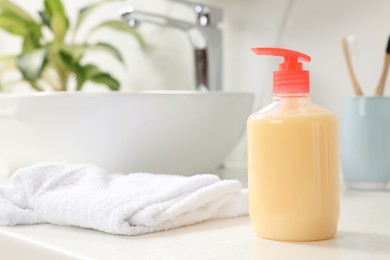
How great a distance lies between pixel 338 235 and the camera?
679 mm

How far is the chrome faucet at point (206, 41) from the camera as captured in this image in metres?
1.36

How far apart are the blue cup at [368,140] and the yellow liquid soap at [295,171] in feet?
1.12

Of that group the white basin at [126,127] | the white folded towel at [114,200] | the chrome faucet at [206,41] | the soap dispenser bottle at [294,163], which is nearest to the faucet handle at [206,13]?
the chrome faucet at [206,41]

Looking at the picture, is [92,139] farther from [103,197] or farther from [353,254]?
[353,254]

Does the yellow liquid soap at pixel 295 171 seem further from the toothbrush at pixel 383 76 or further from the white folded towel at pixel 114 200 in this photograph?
the toothbrush at pixel 383 76

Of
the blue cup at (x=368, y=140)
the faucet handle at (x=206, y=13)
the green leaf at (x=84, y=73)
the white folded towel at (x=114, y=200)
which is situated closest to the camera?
the white folded towel at (x=114, y=200)

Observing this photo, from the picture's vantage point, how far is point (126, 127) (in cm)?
113

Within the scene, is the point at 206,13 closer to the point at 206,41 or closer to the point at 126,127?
the point at 206,41

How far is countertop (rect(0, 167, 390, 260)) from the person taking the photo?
603mm

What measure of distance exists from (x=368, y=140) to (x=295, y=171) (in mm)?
383

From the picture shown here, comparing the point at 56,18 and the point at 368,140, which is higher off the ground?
the point at 56,18

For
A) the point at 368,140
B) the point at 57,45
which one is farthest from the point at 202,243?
the point at 57,45

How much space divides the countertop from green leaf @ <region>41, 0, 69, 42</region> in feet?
2.96

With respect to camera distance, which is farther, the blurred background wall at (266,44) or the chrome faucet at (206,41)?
the chrome faucet at (206,41)
